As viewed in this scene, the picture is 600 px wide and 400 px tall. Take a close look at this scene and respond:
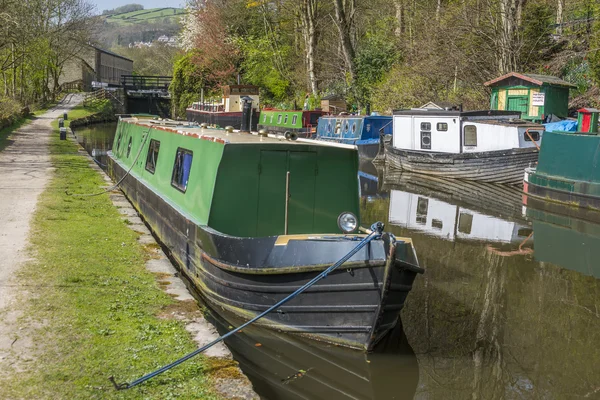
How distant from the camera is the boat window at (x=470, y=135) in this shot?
21266 millimetres

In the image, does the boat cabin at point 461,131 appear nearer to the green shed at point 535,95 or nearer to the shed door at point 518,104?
the green shed at point 535,95

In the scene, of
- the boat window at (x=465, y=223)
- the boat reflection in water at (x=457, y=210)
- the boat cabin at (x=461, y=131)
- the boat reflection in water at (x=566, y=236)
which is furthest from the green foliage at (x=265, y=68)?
the boat window at (x=465, y=223)

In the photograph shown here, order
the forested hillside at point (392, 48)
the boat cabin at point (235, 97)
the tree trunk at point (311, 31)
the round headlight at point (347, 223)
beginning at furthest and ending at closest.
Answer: the boat cabin at point (235, 97)
the tree trunk at point (311, 31)
the forested hillside at point (392, 48)
the round headlight at point (347, 223)

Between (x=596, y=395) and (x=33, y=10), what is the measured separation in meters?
36.4

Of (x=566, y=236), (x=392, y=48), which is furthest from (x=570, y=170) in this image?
(x=392, y=48)

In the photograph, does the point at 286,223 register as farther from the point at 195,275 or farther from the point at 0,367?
the point at 0,367

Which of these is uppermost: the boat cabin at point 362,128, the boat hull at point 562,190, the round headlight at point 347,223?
the boat cabin at point 362,128

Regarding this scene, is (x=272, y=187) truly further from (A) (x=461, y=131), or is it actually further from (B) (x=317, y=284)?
(A) (x=461, y=131)

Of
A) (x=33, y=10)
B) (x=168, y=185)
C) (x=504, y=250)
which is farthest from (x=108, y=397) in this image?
(x=33, y=10)

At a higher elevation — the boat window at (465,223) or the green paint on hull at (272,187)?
the green paint on hull at (272,187)

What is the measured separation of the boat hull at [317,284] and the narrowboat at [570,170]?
10.9 metres

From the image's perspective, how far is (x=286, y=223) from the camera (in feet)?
24.4

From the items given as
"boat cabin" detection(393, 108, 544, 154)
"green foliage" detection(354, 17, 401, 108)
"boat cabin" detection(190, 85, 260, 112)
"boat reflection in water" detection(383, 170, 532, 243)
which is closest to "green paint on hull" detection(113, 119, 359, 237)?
"boat reflection in water" detection(383, 170, 532, 243)

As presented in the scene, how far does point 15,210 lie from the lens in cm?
1095
